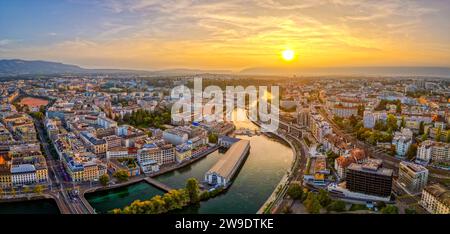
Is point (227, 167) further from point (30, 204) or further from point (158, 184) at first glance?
point (30, 204)

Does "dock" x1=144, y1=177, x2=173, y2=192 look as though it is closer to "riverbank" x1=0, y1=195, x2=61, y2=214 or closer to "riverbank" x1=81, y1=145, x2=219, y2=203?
"riverbank" x1=81, y1=145, x2=219, y2=203

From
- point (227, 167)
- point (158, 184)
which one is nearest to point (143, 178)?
point (158, 184)

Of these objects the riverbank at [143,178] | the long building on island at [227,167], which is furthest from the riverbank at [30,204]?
the long building on island at [227,167]

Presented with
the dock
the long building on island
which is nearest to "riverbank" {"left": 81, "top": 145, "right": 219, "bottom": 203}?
the dock

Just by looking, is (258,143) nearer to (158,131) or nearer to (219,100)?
(158,131)

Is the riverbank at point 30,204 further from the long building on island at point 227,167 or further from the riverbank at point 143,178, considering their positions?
the long building on island at point 227,167

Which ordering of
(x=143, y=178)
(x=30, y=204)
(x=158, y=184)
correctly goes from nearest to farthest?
(x=30, y=204), (x=158, y=184), (x=143, y=178)

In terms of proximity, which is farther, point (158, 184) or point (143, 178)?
point (143, 178)
